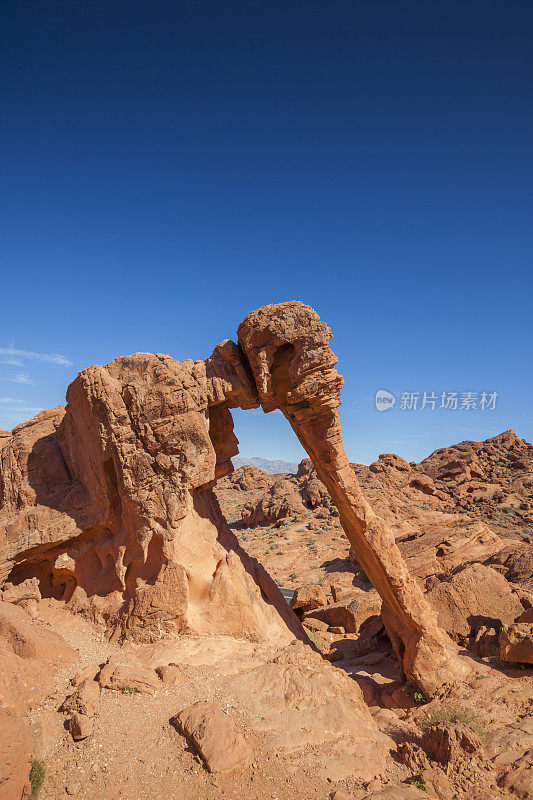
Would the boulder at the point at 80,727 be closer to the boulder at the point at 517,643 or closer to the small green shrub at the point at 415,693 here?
the small green shrub at the point at 415,693

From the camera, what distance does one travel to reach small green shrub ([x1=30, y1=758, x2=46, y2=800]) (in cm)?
596

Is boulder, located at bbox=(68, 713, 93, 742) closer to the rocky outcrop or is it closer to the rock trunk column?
the rocky outcrop

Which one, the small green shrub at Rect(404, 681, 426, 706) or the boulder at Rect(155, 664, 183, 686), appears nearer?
the boulder at Rect(155, 664, 183, 686)

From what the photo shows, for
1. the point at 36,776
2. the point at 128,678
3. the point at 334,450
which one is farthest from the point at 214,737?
the point at 334,450

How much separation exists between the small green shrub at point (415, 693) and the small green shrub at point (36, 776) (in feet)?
27.8

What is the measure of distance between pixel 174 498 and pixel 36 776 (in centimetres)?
567

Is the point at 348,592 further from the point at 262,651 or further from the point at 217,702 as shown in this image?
the point at 217,702

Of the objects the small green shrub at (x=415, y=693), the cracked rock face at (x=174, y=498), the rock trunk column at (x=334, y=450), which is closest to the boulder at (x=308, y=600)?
the cracked rock face at (x=174, y=498)

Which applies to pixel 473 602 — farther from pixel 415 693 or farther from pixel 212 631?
pixel 212 631

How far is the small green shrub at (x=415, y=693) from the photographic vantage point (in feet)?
36.1

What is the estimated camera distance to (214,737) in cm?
695

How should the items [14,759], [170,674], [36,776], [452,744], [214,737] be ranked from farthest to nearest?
1. [170,674]
2. [452,744]
3. [214,737]
4. [36,776]
5. [14,759]

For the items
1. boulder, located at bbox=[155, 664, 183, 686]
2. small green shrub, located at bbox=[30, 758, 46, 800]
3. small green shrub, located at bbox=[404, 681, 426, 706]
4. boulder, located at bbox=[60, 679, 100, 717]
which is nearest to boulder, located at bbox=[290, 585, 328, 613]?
small green shrub, located at bbox=[404, 681, 426, 706]

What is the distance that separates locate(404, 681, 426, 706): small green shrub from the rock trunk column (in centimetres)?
20
